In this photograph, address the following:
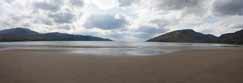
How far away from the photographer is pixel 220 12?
926 centimetres

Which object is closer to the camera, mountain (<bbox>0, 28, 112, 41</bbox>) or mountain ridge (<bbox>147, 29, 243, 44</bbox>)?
mountain (<bbox>0, 28, 112, 41</bbox>)

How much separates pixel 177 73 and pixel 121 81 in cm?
121

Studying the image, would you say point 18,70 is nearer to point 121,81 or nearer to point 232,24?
point 121,81

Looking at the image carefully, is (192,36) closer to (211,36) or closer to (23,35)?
(211,36)

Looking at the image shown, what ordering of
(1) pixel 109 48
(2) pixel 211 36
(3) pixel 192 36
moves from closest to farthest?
(1) pixel 109 48 → (2) pixel 211 36 → (3) pixel 192 36

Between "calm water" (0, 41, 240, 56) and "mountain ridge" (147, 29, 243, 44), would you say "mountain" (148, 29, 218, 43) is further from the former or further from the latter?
"calm water" (0, 41, 240, 56)

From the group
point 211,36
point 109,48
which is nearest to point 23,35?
point 109,48

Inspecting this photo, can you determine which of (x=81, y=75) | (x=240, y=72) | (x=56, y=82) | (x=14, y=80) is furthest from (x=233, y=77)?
(x=14, y=80)

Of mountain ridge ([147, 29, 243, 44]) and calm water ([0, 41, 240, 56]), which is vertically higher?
mountain ridge ([147, 29, 243, 44])

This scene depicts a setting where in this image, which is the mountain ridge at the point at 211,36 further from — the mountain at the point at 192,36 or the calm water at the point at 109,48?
the calm water at the point at 109,48

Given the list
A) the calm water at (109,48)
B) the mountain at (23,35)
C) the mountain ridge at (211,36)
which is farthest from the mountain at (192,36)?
the mountain at (23,35)

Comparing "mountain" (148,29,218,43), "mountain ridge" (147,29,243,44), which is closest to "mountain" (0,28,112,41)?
"mountain" (148,29,218,43)

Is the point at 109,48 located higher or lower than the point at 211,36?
lower

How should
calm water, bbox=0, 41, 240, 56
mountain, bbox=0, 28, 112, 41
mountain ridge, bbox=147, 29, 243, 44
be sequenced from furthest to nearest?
mountain ridge, bbox=147, 29, 243, 44
mountain, bbox=0, 28, 112, 41
calm water, bbox=0, 41, 240, 56
